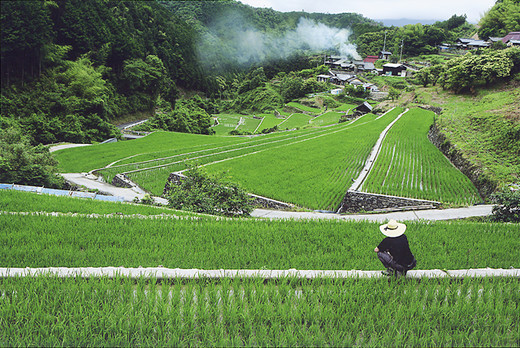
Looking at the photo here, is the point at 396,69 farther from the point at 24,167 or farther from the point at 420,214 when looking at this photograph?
the point at 24,167

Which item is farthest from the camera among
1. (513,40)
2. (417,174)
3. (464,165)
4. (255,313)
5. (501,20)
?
(501,20)

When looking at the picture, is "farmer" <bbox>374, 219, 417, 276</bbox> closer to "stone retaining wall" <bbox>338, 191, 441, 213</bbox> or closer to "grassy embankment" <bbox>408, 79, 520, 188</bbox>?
"stone retaining wall" <bbox>338, 191, 441, 213</bbox>

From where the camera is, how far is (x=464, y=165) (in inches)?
730

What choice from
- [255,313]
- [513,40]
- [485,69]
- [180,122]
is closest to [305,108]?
[180,122]

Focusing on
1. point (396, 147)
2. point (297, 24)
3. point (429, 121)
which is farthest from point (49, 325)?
point (297, 24)

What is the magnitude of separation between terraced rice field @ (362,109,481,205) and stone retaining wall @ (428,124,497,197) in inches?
11.7

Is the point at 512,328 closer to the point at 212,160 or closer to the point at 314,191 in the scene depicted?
the point at 314,191

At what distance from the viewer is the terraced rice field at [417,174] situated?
14.5 meters

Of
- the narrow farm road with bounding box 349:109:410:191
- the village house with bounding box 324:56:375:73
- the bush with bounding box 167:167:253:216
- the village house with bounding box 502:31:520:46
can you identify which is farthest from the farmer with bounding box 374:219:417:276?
the village house with bounding box 324:56:375:73

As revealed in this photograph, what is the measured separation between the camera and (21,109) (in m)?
33.8

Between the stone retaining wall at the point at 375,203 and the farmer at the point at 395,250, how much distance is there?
9558 millimetres

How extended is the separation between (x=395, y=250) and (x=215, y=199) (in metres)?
7.29

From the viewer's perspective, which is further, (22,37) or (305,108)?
(305,108)

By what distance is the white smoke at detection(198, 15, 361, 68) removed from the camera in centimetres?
10578
